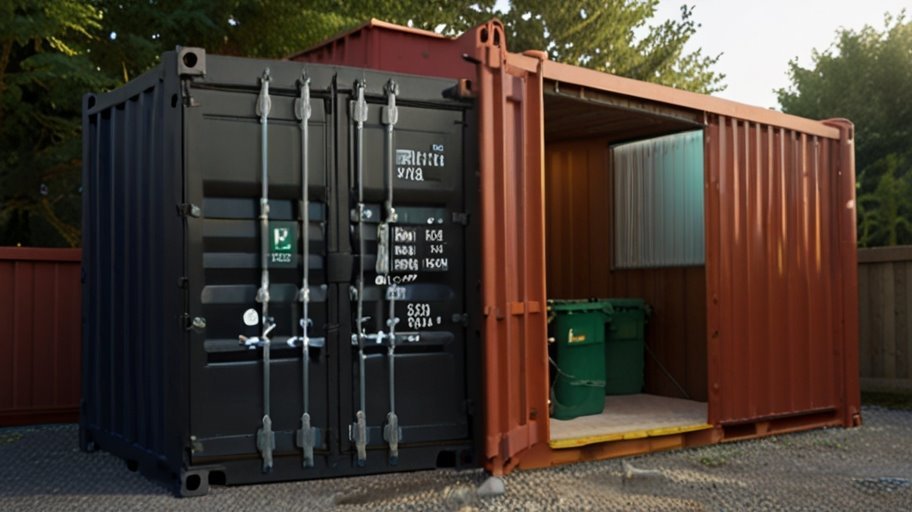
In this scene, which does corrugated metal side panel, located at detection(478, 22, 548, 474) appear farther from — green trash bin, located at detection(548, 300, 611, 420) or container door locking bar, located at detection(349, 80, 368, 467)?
green trash bin, located at detection(548, 300, 611, 420)

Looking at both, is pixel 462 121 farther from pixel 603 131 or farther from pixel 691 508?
pixel 603 131

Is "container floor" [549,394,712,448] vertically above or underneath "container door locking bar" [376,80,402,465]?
underneath

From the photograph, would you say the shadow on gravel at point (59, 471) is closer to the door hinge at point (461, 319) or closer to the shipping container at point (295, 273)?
the shipping container at point (295, 273)

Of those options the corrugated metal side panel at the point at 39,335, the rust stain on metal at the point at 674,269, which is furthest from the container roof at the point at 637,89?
the corrugated metal side panel at the point at 39,335

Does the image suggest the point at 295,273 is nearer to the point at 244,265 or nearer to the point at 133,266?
the point at 244,265

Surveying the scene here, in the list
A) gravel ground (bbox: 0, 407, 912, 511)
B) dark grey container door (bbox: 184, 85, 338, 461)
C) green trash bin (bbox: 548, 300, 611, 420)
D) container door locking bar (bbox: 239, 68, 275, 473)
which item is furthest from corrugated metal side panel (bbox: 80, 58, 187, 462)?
green trash bin (bbox: 548, 300, 611, 420)

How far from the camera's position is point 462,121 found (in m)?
A: 6.97

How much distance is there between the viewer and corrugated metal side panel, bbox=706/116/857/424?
28.6 feet

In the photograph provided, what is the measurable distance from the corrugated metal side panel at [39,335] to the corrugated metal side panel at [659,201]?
6.02 metres

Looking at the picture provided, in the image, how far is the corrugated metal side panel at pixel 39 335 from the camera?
387 inches

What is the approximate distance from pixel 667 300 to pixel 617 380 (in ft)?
3.44

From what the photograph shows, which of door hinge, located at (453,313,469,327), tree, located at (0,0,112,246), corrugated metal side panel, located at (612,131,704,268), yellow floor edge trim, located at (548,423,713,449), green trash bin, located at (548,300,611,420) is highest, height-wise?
tree, located at (0,0,112,246)

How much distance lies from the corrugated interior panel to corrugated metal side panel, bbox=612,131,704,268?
0.40 ft

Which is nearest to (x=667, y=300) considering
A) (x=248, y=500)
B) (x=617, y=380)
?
(x=617, y=380)
